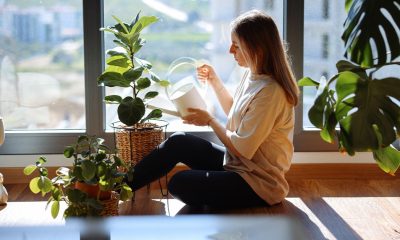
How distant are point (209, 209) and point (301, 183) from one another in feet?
2.19

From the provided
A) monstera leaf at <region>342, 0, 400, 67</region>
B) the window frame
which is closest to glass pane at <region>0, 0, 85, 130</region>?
the window frame

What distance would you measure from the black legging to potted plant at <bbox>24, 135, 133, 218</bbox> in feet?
0.79

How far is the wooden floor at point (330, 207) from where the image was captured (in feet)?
9.41

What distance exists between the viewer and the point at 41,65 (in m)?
3.58

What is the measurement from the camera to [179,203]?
3.25 metres

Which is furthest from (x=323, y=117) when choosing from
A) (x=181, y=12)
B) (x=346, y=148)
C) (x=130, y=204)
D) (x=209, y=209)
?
(x=181, y=12)

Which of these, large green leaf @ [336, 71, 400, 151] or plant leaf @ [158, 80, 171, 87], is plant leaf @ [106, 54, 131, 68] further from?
large green leaf @ [336, 71, 400, 151]

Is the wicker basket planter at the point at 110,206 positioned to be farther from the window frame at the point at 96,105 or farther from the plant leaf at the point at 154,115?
the window frame at the point at 96,105

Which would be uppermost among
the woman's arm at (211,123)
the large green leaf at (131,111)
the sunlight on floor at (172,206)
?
the large green leaf at (131,111)

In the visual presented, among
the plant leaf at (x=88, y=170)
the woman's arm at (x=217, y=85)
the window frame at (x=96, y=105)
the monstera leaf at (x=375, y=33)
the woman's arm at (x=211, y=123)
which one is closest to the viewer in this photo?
the monstera leaf at (x=375, y=33)

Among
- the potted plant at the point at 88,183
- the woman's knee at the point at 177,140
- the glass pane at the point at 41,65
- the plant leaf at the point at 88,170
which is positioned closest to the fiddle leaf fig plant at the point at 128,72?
the woman's knee at the point at 177,140

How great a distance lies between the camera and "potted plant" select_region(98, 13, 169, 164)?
122 inches

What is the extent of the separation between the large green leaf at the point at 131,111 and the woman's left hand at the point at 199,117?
0.71 ft

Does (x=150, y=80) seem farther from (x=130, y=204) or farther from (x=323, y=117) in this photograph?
(x=323, y=117)
